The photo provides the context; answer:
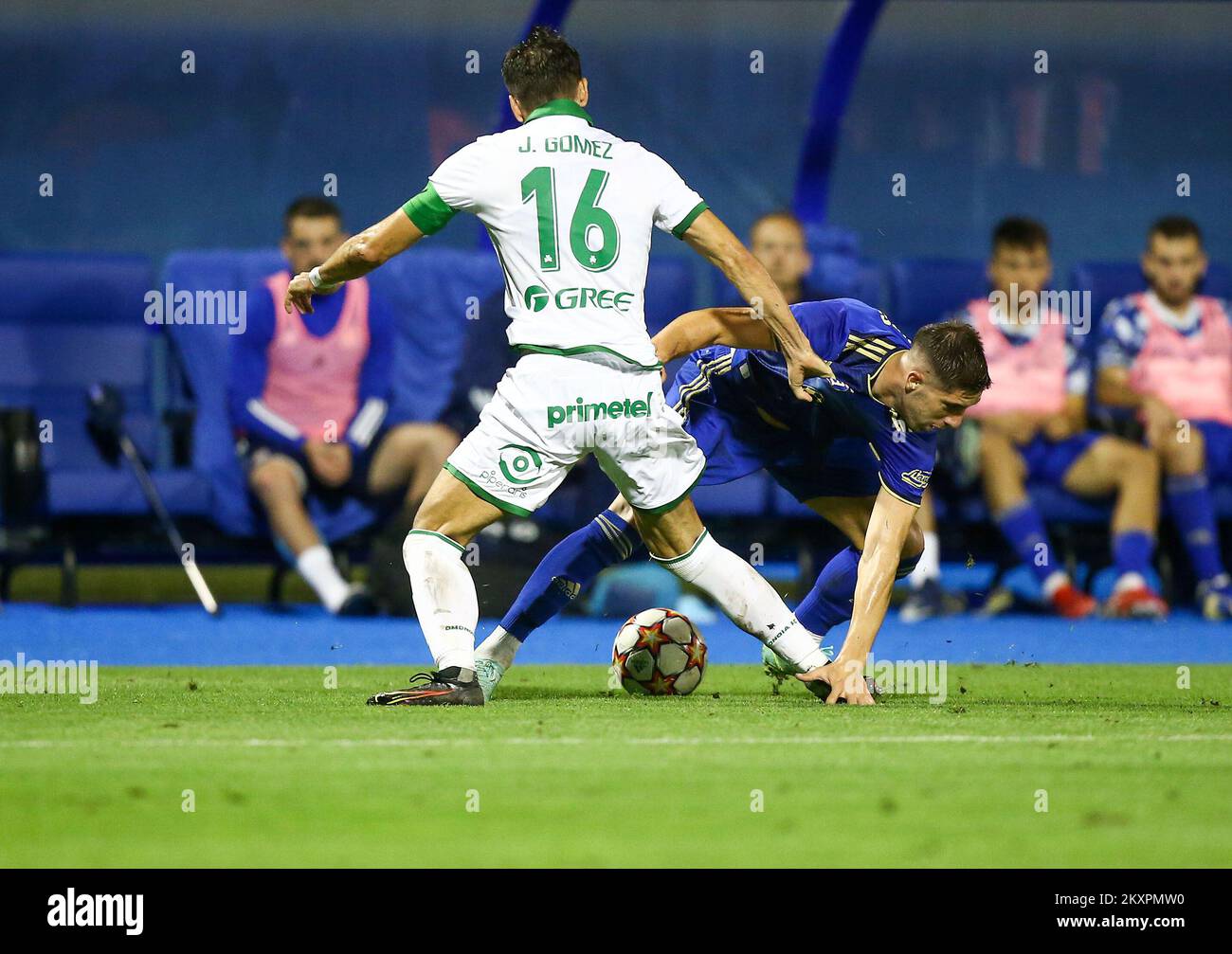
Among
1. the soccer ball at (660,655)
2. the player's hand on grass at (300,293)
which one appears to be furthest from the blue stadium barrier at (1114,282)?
the player's hand on grass at (300,293)

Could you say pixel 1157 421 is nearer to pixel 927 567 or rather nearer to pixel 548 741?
pixel 927 567

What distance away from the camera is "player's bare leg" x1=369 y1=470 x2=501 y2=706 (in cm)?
548

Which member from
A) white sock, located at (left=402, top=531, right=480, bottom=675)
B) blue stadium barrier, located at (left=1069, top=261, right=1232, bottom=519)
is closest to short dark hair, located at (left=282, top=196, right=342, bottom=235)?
blue stadium barrier, located at (left=1069, top=261, right=1232, bottom=519)

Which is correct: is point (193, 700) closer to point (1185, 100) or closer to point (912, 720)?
point (912, 720)

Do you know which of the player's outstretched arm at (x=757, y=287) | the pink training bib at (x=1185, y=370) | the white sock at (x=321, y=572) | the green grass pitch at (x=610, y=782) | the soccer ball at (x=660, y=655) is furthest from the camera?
the pink training bib at (x=1185, y=370)

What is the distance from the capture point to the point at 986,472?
10422mm

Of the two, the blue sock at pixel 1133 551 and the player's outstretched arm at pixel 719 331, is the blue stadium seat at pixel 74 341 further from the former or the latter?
the player's outstretched arm at pixel 719 331

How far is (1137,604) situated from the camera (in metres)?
10.1

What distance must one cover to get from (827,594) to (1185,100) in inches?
370

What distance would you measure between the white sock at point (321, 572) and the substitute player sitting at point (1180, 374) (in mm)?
4580

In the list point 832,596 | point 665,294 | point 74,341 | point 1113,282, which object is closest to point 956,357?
point 832,596

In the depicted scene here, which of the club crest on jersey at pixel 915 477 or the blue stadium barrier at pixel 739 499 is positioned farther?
the blue stadium barrier at pixel 739 499

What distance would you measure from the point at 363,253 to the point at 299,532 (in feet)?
15.7

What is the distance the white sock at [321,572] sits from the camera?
1000 cm
